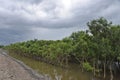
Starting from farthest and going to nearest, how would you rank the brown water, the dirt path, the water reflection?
the brown water → the water reflection → the dirt path

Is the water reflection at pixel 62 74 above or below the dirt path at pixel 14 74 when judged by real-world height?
below

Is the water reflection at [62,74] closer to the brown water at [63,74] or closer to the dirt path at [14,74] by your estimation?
the brown water at [63,74]

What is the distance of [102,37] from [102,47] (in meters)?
3.18

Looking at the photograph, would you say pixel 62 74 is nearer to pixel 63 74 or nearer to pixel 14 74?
pixel 63 74

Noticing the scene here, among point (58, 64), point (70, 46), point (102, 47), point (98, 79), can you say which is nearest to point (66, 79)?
point (98, 79)

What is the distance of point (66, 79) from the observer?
53.5m

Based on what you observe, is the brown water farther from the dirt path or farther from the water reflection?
the dirt path

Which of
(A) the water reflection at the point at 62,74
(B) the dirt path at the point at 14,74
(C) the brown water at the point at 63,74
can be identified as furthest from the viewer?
(C) the brown water at the point at 63,74

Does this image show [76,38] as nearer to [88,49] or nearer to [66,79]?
[88,49]

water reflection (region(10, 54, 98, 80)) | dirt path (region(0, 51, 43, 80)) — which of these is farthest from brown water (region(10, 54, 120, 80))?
dirt path (region(0, 51, 43, 80))

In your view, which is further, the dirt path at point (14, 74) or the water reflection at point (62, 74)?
the water reflection at point (62, 74)

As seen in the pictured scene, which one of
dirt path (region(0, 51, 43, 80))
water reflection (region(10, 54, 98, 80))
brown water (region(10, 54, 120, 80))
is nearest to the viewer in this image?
dirt path (region(0, 51, 43, 80))

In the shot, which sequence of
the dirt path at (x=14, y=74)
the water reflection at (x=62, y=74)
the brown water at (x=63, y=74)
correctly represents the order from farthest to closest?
the brown water at (x=63, y=74) → the water reflection at (x=62, y=74) → the dirt path at (x=14, y=74)

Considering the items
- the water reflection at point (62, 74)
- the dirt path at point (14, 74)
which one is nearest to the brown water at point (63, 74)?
the water reflection at point (62, 74)
